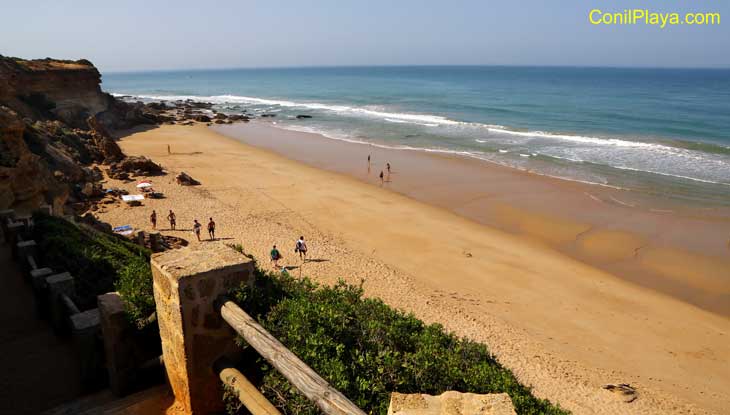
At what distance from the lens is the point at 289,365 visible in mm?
2910

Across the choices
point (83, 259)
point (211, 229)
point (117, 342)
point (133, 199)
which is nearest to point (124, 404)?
point (117, 342)

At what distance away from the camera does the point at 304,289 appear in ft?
15.3

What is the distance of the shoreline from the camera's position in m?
16.0

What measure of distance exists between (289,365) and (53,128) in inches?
1197

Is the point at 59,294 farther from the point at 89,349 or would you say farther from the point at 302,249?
the point at 302,249

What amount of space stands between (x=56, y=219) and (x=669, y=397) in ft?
44.4

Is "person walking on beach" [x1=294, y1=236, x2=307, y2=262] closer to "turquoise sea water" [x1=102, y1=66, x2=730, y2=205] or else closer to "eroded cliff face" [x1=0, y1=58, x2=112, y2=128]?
"turquoise sea water" [x1=102, y1=66, x2=730, y2=205]

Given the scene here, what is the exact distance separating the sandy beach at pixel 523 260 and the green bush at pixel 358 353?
6.62m

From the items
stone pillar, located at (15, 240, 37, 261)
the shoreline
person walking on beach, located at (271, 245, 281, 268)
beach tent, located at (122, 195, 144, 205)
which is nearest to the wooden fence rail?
stone pillar, located at (15, 240, 37, 261)

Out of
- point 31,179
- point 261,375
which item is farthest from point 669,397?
point 31,179

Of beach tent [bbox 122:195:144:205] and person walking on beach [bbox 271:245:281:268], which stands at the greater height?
beach tent [bbox 122:195:144:205]

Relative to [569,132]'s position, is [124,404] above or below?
below

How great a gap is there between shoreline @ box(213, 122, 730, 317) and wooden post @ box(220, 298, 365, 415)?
15455 millimetres

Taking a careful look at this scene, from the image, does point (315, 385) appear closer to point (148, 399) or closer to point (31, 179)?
point (148, 399)
